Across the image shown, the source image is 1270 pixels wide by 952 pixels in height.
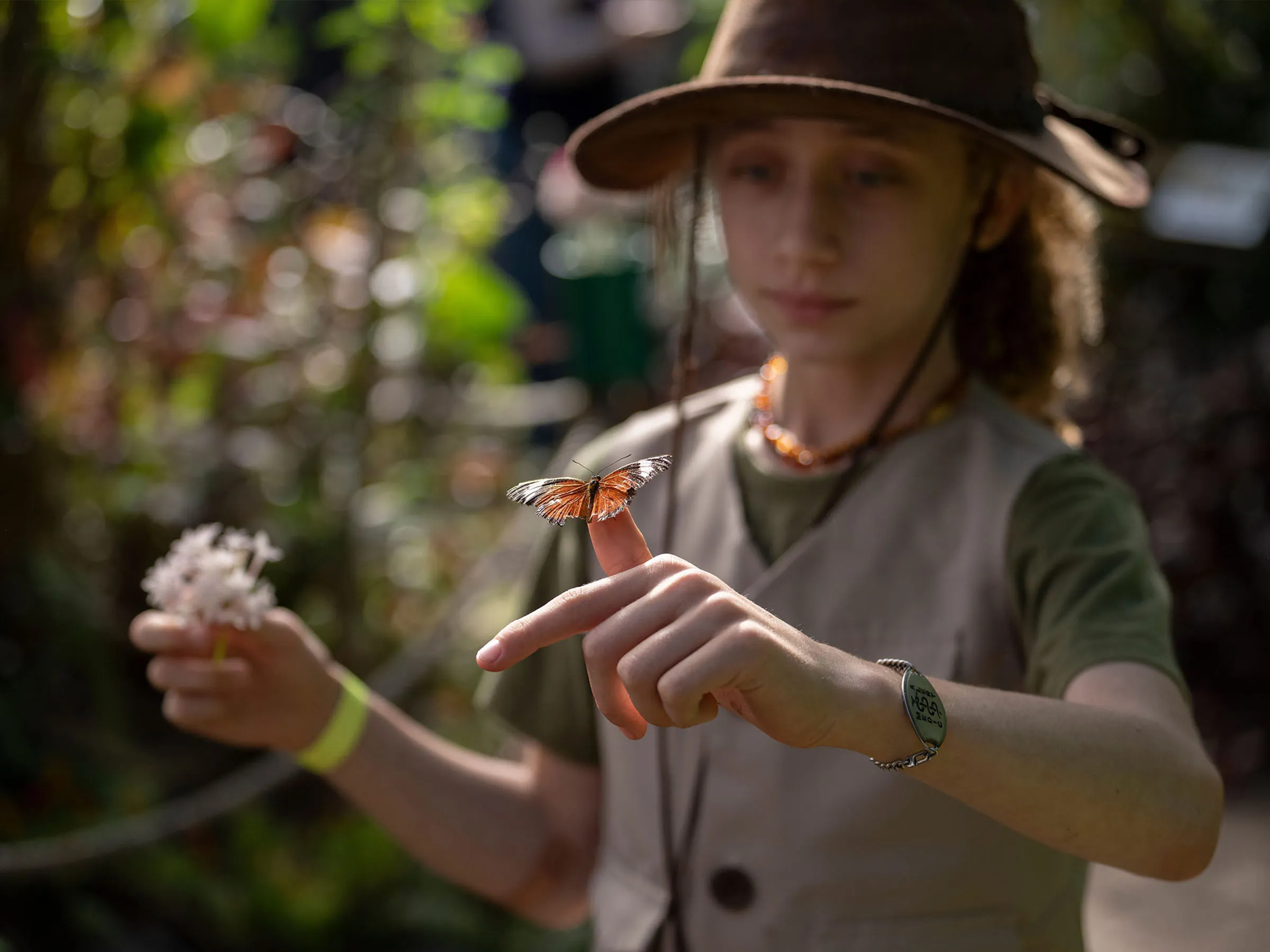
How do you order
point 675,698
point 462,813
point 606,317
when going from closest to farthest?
point 675,698
point 462,813
point 606,317

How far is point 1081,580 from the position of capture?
133 cm

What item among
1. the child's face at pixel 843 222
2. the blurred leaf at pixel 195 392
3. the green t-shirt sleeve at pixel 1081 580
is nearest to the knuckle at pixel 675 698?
the green t-shirt sleeve at pixel 1081 580

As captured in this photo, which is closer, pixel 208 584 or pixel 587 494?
pixel 587 494

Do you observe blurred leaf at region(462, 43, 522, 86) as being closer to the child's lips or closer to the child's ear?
the child's ear

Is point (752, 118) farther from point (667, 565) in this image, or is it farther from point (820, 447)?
point (667, 565)

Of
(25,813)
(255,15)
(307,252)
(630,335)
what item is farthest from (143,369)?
(630,335)

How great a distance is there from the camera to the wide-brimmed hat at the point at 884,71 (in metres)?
1.37

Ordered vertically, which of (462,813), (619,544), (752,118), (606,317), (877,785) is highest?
(752,118)

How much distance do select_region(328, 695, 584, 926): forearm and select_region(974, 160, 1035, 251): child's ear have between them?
1028mm

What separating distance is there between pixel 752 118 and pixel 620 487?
0.69m

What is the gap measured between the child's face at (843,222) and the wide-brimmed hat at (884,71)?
0.04 metres

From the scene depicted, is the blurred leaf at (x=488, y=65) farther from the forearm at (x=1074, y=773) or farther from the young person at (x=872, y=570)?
the forearm at (x=1074, y=773)

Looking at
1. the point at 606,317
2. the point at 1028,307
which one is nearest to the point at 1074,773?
the point at 1028,307

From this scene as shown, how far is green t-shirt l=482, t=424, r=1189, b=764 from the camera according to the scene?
1.27 metres
